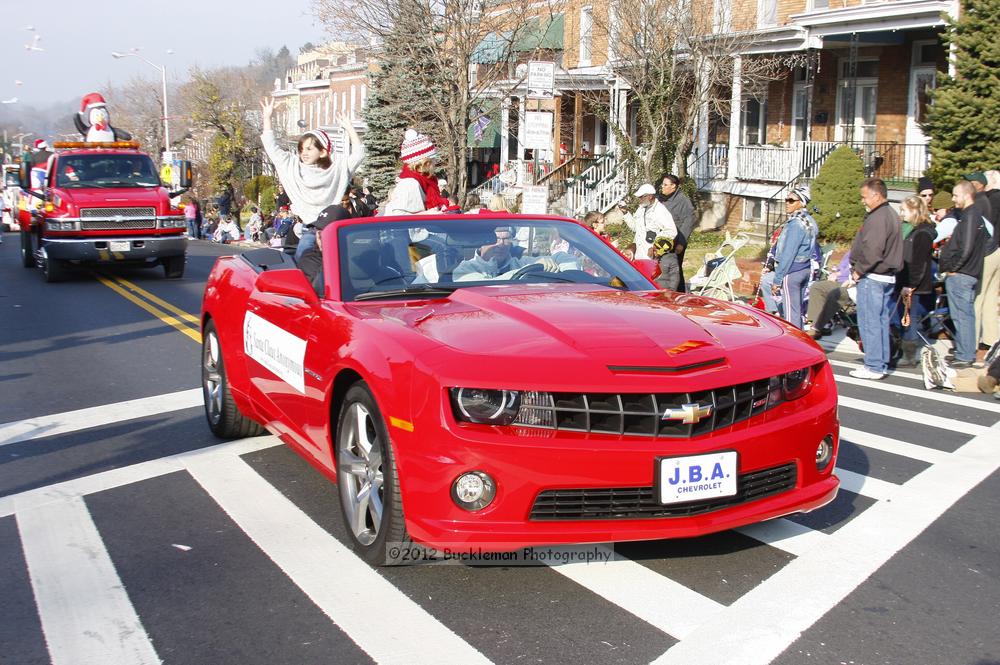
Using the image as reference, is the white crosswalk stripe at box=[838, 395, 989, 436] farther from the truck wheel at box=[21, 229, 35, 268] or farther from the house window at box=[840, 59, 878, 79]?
the house window at box=[840, 59, 878, 79]

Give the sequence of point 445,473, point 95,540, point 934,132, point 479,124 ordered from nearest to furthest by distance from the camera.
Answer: point 445,473
point 95,540
point 934,132
point 479,124

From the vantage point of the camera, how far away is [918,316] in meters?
11.0

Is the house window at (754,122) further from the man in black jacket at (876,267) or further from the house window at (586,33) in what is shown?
the man in black jacket at (876,267)

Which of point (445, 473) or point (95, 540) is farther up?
point (445, 473)

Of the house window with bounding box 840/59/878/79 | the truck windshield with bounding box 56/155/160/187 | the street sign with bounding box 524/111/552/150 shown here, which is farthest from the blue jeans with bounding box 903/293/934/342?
the house window with bounding box 840/59/878/79

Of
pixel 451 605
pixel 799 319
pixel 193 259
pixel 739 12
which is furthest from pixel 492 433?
pixel 739 12

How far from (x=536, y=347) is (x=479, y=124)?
27830mm

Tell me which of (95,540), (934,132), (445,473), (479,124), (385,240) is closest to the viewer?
(445,473)

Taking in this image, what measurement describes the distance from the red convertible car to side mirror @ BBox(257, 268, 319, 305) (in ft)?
0.04

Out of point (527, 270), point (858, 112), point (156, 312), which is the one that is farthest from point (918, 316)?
point (858, 112)

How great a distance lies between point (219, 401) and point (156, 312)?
303 inches

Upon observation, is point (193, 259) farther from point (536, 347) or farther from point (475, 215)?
point (536, 347)

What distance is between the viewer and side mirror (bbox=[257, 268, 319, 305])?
5172 mm

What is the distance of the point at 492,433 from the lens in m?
3.95
